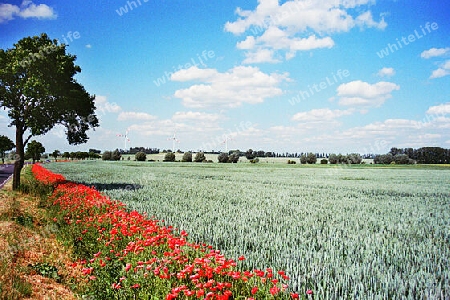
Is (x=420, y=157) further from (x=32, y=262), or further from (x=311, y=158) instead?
(x=32, y=262)

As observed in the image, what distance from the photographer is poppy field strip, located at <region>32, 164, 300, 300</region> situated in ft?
15.1

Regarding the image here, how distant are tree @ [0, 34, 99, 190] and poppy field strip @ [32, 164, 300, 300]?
10995mm

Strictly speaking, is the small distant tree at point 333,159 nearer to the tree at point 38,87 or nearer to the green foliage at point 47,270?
the tree at point 38,87

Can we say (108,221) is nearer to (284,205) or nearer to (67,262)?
(67,262)

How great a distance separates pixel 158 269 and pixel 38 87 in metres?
17.6

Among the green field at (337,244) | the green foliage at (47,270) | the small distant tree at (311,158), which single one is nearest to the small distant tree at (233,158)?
the small distant tree at (311,158)

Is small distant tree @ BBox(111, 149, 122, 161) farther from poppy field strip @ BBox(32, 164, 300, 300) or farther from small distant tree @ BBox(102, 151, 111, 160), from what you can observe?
poppy field strip @ BBox(32, 164, 300, 300)

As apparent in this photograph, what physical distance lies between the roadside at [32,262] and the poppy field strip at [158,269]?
0.46 m

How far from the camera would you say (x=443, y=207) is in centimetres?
1573

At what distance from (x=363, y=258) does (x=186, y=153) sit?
113 metres

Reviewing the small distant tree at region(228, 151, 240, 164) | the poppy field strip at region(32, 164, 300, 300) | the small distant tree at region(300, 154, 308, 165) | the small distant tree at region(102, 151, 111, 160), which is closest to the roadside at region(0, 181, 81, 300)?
the poppy field strip at region(32, 164, 300, 300)

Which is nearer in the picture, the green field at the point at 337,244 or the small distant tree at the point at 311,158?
the green field at the point at 337,244

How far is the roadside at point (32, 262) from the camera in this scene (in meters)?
5.80

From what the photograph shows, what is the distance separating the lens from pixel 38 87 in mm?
18016
